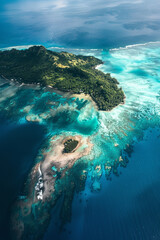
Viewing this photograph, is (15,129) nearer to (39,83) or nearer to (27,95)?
(27,95)

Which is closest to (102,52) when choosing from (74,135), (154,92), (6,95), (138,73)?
(138,73)

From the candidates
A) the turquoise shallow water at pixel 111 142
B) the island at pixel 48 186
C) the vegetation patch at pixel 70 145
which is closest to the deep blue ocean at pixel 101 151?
the turquoise shallow water at pixel 111 142

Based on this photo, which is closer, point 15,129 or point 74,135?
point 74,135

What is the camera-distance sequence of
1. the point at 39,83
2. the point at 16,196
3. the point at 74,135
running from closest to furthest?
the point at 16,196
the point at 74,135
the point at 39,83

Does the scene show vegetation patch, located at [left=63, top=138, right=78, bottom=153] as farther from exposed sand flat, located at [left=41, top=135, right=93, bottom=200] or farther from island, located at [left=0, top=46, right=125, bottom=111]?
island, located at [left=0, top=46, right=125, bottom=111]

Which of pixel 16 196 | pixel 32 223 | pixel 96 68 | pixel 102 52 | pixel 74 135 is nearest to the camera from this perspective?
pixel 32 223

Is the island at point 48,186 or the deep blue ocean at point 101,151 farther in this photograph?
the deep blue ocean at point 101,151

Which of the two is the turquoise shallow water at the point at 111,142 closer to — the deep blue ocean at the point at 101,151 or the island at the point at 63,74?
the deep blue ocean at the point at 101,151
